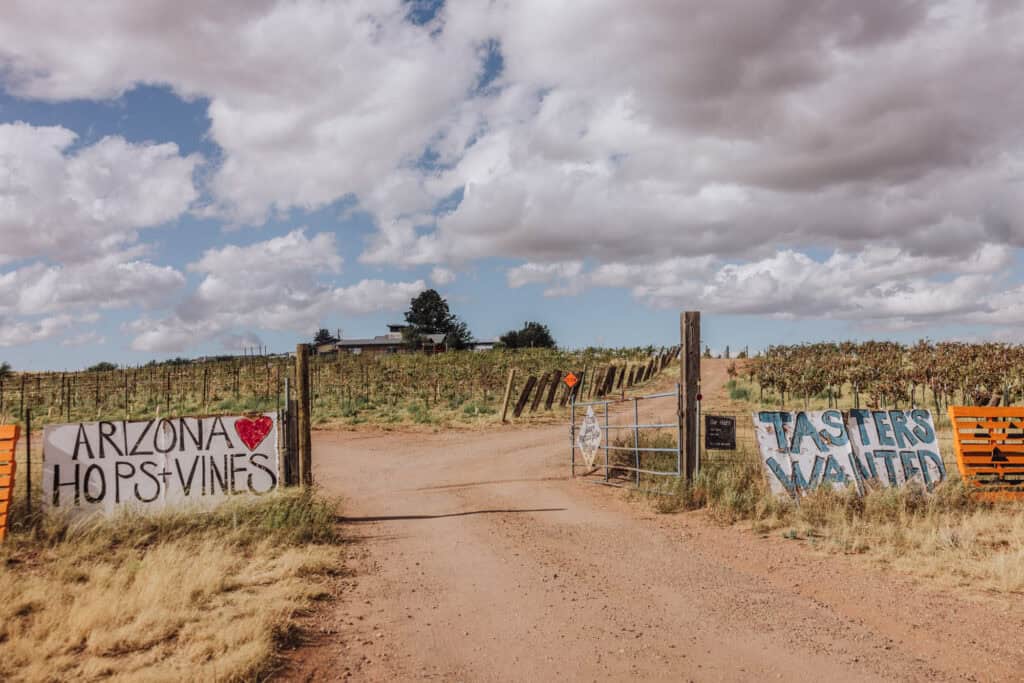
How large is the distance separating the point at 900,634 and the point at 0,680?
769 cm

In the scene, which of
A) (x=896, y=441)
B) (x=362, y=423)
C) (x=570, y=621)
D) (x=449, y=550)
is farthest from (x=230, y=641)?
(x=362, y=423)

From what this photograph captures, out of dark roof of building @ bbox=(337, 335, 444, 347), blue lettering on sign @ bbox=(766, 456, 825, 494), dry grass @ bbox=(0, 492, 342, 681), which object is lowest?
dry grass @ bbox=(0, 492, 342, 681)

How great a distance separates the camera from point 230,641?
245 inches

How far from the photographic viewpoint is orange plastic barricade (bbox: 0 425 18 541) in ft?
33.2

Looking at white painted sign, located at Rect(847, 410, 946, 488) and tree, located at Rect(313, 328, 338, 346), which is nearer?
white painted sign, located at Rect(847, 410, 946, 488)

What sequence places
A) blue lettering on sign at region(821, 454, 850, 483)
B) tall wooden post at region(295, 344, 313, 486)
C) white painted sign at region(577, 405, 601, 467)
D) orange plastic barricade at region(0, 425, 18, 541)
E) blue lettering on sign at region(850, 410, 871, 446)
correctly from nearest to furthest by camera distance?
1. orange plastic barricade at region(0, 425, 18, 541)
2. tall wooden post at region(295, 344, 313, 486)
3. blue lettering on sign at region(821, 454, 850, 483)
4. blue lettering on sign at region(850, 410, 871, 446)
5. white painted sign at region(577, 405, 601, 467)

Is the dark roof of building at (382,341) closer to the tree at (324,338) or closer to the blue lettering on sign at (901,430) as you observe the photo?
the tree at (324,338)

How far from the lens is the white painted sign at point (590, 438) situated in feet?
51.9

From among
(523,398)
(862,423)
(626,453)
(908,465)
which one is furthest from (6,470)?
(523,398)

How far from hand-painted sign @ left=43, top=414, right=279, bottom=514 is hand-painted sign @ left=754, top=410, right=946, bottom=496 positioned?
844 centimetres

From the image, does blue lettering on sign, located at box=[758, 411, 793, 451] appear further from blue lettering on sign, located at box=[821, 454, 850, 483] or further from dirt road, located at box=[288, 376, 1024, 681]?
dirt road, located at box=[288, 376, 1024, 681]

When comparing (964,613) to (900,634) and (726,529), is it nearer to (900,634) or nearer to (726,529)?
(900,634)

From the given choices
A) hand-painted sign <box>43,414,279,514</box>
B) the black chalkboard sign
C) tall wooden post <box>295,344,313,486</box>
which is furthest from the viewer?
the black chalkboard sign

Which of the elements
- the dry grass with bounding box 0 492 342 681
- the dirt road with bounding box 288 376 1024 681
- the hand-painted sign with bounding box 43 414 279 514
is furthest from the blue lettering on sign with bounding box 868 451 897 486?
the hand-painted sign with bounding box 43 414 279 514
